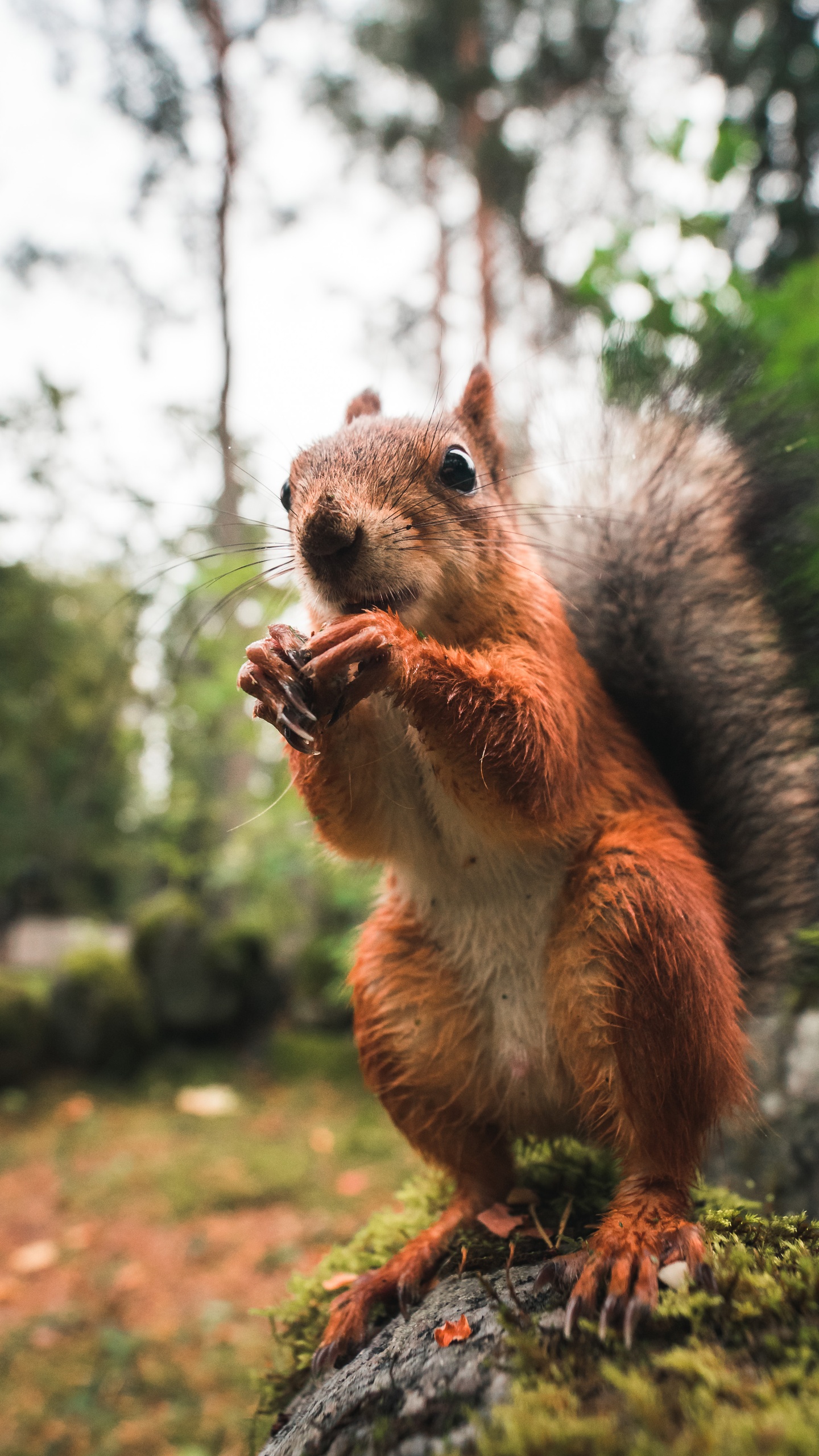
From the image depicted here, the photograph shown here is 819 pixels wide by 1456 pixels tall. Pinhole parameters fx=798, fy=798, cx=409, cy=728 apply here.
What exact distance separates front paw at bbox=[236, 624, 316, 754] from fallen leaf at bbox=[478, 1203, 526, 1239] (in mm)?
810

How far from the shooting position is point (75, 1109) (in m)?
4.88

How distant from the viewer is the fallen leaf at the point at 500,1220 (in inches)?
48.7

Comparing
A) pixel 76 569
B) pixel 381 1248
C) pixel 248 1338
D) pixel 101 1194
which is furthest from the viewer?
pixel 76 569

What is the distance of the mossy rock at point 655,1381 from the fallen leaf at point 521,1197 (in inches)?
7.6

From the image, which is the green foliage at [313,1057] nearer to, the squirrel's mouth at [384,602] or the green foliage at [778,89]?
the squirrel's mouth at [384,602]

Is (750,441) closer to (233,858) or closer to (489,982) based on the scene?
(489,982)

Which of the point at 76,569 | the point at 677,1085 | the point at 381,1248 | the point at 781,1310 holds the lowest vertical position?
the point at 381,1248

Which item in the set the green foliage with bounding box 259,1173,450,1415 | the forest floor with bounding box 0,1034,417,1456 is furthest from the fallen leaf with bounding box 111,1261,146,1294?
the green foliage with bounding box 259,1173,450,1415

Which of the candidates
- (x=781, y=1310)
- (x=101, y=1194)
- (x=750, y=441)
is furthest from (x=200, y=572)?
(x=101, y=1194)

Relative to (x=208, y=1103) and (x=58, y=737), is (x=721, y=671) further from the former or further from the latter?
(x=58, y=737)

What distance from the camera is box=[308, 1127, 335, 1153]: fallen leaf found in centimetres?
418

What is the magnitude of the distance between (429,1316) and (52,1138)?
4.25 meters

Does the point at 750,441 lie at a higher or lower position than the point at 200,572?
lower

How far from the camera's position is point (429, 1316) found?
3.49 ft
